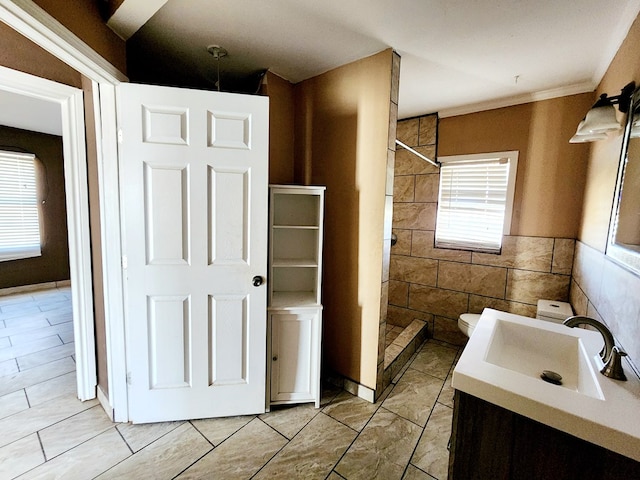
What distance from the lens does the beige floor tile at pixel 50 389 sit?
1.96 m

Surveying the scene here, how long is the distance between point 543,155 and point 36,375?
4550 millimetres

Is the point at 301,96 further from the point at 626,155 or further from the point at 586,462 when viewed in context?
the point at 586,462

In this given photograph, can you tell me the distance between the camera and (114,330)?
1.68 m

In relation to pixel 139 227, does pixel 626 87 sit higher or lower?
higher

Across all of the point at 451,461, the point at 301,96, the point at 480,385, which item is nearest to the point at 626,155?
the point at 480,385

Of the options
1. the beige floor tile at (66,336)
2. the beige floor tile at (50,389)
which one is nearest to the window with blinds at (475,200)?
the beige floor tile at (50,389)

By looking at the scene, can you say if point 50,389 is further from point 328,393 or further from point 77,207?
point 328,393

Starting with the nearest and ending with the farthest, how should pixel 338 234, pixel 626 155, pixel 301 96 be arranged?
1. pixel 626 155
2. pixel 338 234
3. pixel 301 96

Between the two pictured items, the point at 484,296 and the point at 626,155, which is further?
the point at 484,296

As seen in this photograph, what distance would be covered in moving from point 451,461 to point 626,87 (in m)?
1.85

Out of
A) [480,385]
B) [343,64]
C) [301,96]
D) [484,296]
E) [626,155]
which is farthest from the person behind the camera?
[484,296]

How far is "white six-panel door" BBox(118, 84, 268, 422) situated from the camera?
1553 mm

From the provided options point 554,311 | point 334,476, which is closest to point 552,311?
point 554,311

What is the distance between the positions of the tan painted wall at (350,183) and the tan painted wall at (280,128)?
0.07m
